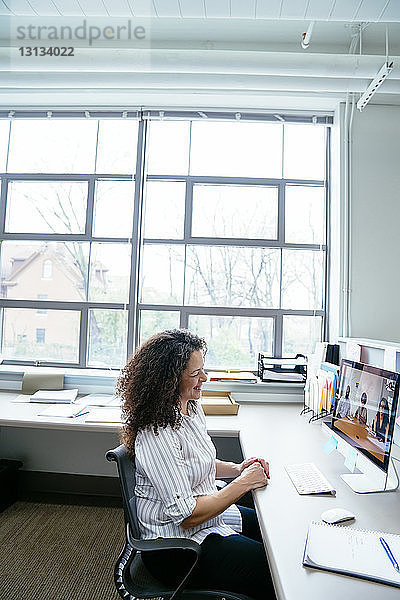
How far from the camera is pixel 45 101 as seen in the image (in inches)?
132

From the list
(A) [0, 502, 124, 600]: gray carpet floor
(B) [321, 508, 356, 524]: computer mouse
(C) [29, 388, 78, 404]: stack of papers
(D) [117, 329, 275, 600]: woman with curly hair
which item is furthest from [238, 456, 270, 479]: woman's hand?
(C) [29, 388, 78, 404]: stack of papers

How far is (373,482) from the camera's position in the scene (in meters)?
1.49

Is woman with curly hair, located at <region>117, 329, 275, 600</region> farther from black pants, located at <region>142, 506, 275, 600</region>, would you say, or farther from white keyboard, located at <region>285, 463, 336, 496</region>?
white keyboard, located at <region>285, 463, 336, 496</region>

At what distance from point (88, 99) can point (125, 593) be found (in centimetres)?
315

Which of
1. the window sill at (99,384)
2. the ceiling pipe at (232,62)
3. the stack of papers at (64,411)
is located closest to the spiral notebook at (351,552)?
the stack of papers at (64,411)

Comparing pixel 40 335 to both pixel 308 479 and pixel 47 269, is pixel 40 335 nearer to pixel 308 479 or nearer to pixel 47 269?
pixel 47 269

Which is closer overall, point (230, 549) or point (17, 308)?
point (230, 549)

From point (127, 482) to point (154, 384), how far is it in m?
0.31

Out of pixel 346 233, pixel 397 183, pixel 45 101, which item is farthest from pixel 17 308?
pixel 397 183

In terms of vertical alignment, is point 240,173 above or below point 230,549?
above

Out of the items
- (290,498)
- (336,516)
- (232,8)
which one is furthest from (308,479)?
(232,8)

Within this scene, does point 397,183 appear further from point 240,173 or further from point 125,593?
point 125,593

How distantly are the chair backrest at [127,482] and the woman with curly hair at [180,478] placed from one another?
0.09ft

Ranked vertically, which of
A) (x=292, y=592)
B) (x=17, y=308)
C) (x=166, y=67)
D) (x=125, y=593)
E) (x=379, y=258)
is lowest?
(x=125, y=593)
